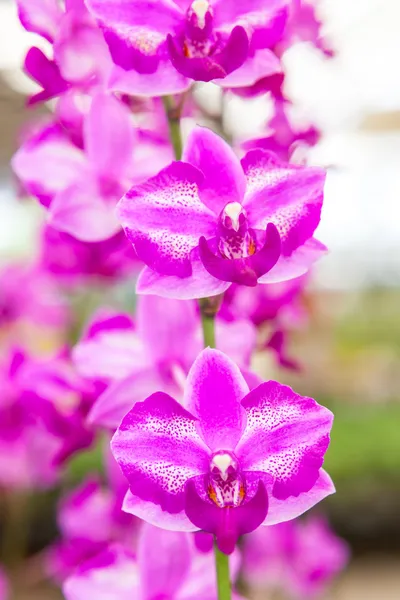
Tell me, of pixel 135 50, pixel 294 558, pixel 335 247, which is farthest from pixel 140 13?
pixel 335 247

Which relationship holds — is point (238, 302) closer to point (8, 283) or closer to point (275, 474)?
point (275, 474)

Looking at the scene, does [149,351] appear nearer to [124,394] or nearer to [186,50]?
[124,394]

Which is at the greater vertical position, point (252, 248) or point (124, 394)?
point (252, 248)

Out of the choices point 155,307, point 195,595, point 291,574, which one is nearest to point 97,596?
point 195,595

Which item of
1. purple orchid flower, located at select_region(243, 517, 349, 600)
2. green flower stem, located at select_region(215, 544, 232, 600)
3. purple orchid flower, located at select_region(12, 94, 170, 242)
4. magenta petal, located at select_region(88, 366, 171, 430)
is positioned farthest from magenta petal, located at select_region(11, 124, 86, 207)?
purple orchid flower, located at select_region(243, 517, 349, 600)

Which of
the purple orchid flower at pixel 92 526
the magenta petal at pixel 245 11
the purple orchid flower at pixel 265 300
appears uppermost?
the magenta petal at pixel 245 11

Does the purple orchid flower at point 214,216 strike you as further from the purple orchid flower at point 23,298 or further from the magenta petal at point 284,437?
the purple orchid flower at point 23,298

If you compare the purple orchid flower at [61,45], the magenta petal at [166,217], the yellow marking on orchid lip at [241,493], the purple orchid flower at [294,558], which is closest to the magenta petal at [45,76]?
the purple orchid flower at [61,45]
